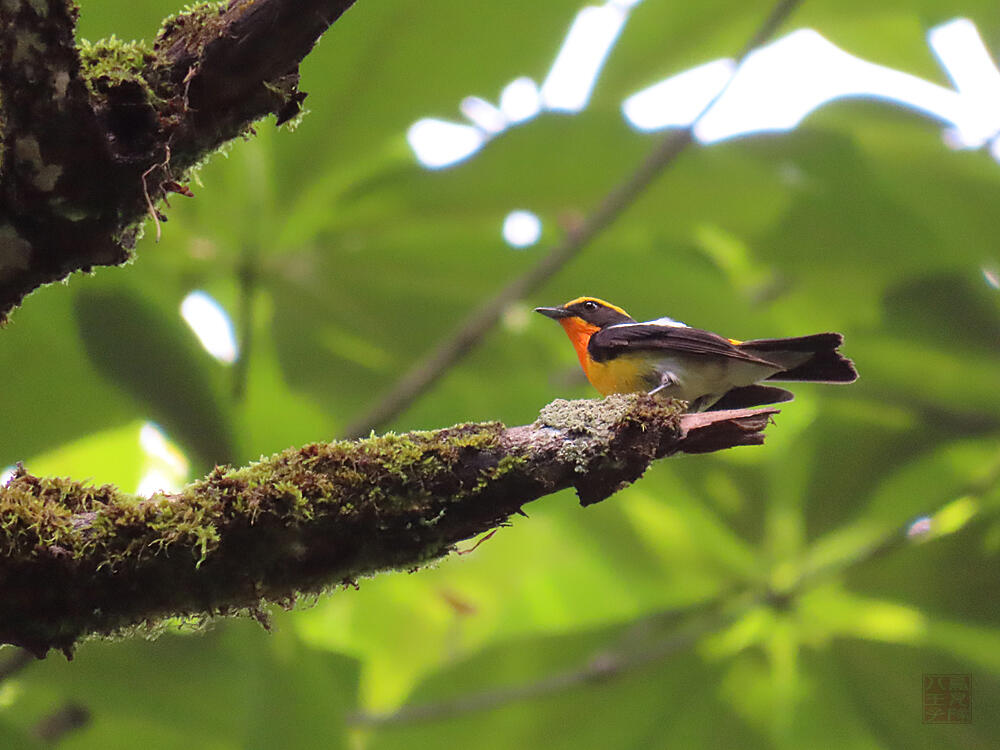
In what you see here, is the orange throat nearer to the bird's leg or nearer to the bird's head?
the bird's head

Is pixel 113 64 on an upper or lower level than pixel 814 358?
lower

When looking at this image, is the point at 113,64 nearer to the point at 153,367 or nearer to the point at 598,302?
the point at 153,367

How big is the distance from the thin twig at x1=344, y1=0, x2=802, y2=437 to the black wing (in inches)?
12.8

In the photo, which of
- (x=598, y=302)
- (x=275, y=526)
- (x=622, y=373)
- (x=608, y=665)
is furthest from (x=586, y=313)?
(x=275, y=526)

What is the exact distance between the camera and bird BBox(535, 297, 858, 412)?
2820 mm

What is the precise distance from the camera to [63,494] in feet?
5.41

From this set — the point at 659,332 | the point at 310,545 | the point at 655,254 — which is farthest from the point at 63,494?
the point at 655,254

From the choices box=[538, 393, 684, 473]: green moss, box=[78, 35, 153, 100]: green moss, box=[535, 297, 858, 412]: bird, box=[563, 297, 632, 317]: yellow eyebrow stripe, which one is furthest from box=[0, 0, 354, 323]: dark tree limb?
box=[563, 297, 632, 317]: yellow eyebrow stripe

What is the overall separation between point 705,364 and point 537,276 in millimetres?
714

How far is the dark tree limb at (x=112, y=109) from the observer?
130cm

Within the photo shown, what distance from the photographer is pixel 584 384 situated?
4656 mm

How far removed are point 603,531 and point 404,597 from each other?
1641 millimetres

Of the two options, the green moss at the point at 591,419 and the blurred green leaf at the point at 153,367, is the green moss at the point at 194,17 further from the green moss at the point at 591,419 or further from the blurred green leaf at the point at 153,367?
the blurred green leaf at the point at 153,367

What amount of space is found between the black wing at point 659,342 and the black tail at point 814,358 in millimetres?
51
